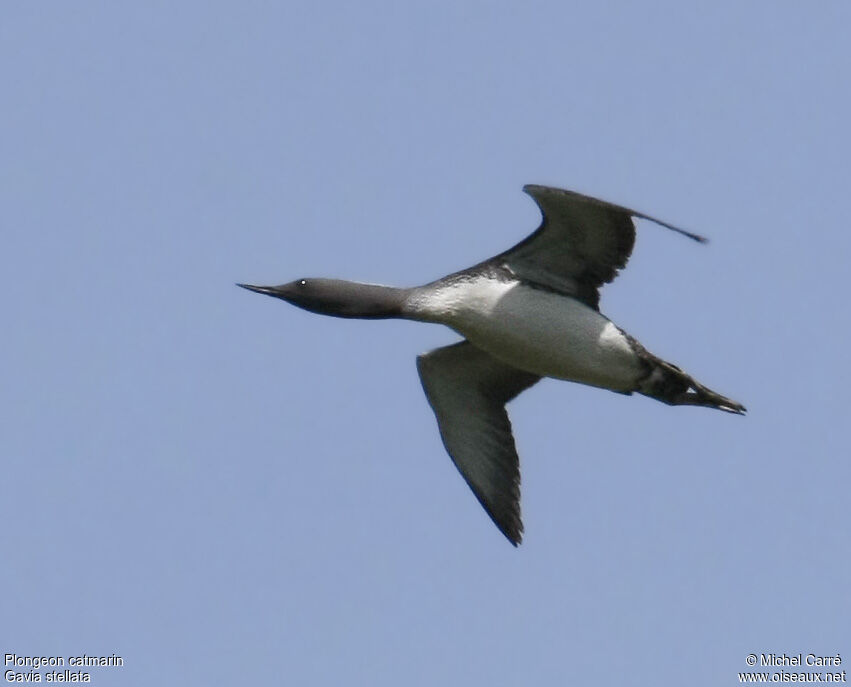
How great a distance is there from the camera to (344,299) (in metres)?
13.2

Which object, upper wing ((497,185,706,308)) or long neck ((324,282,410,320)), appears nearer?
upper wing ((497,185,706,308))

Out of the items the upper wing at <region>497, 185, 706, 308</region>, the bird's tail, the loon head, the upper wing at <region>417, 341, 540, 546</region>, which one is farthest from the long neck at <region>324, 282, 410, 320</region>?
the bird's tail

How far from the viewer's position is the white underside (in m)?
13.1

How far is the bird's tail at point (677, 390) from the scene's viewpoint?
13.4 m

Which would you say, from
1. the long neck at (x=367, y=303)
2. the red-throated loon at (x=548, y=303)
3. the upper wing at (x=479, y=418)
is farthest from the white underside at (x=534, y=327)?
the upper wing at (x=479, y=418)

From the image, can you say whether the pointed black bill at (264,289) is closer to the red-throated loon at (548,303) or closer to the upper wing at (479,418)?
the red-throated loon at (548,303)

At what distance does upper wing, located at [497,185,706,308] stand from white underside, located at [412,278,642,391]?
0.18m

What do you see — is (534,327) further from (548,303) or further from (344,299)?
(344,299)

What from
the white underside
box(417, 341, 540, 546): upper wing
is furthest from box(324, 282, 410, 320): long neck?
box(417, 341, 540, 546): upper wing

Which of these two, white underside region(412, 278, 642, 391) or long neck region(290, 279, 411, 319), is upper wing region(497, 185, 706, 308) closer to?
white underside region(412, 278, 642, 391)

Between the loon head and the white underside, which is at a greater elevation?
the loon head

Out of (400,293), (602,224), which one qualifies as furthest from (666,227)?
(400,293)

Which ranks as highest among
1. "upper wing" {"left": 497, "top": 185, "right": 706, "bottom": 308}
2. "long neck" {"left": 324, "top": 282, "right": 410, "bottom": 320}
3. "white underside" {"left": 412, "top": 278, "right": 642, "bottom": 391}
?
"upper wing" {"left": 497, "top": 185, "right": 706, "bottom": 308}

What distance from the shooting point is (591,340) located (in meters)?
13.2
